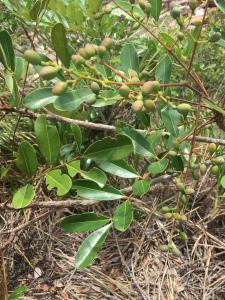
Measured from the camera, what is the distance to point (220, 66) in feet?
8.59

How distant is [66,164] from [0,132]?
106 centimetres

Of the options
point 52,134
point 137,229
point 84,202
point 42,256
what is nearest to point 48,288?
Answer: point 42,256

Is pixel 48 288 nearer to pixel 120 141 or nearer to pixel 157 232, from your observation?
pixel 157 232

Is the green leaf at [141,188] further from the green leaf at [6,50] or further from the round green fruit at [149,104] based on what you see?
the green leaf at [6,50]

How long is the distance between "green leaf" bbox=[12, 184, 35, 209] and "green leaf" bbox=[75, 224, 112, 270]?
146mm

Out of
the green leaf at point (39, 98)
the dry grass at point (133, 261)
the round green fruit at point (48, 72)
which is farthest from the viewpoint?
the dry grass at point (133, 261)

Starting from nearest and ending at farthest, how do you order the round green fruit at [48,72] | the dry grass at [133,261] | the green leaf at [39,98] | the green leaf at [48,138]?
the round green fruit at [48,72] → the green leaf at [39,98] → the green leaf at [48,138] → the dry grass at [133,261]

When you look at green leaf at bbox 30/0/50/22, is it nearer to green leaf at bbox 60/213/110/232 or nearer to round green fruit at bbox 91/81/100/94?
round green fruit at bbox 91/81/100/94

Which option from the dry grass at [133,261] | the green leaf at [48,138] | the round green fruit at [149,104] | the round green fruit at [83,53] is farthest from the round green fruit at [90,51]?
the dry grass at [133,261]

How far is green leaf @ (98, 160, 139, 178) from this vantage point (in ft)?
3.21

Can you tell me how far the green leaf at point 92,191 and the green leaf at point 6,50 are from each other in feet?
0.88

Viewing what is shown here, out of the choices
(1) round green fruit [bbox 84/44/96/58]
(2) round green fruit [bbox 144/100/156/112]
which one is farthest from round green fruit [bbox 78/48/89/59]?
(2) round green fruit [bbox 144/100/156/112]

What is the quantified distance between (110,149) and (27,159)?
181 millimetres

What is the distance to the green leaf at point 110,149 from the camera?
2.96 feet
